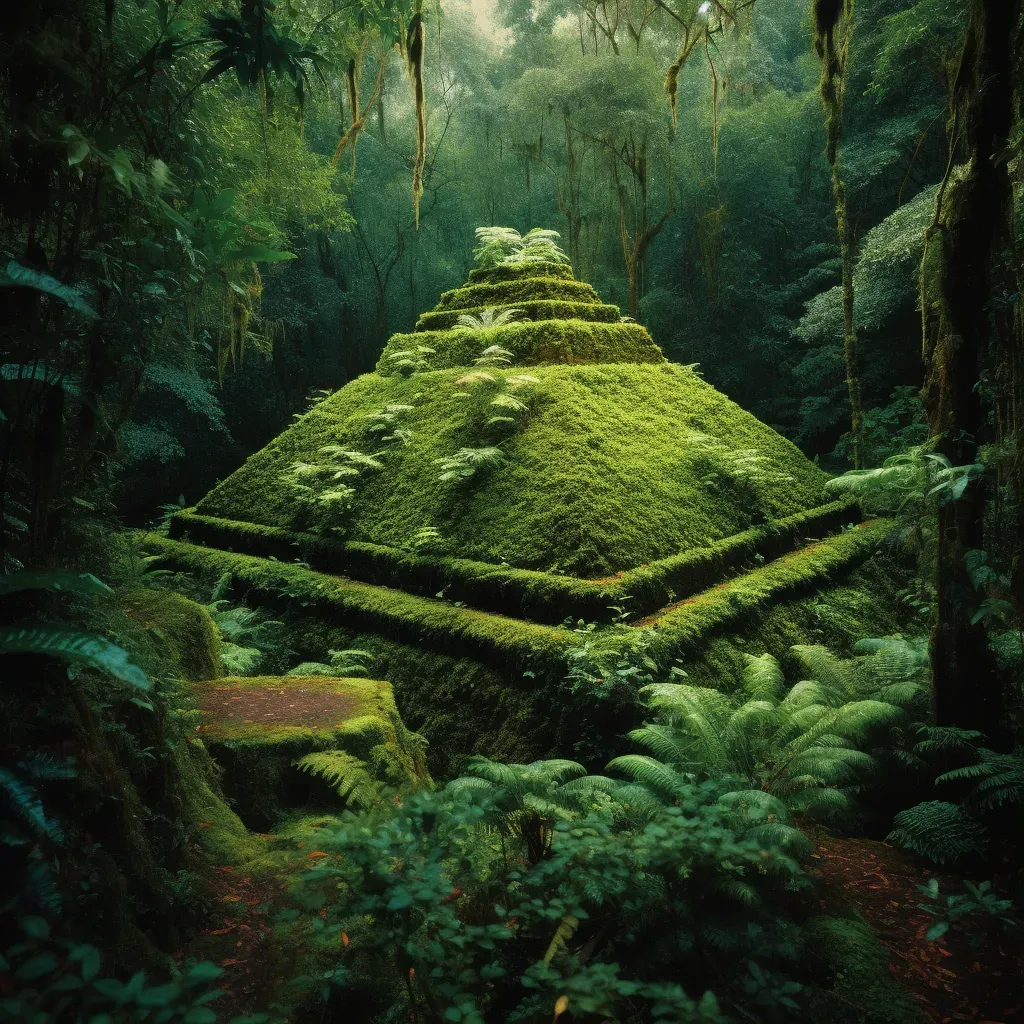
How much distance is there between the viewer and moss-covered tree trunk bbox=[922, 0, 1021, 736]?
349 cm

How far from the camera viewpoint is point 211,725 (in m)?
3.78

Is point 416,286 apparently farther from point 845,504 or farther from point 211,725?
point 211,725

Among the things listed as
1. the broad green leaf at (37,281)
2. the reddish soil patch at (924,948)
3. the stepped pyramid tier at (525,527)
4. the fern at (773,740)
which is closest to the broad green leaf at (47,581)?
the broad green leaf at (37,281)

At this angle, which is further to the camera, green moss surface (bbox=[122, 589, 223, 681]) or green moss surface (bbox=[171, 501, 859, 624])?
green moss surface (bbox=[171, 501, 859, 624])

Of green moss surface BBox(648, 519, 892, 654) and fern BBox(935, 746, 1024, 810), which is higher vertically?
green moss surface BBox(648, 519, 892, 654)

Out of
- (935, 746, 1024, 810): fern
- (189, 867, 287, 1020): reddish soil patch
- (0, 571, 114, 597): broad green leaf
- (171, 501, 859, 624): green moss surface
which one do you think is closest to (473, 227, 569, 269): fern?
(171, 501, 859, 624): green moss surface

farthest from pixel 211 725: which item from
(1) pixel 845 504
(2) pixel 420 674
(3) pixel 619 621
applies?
(1) pixel 845 504

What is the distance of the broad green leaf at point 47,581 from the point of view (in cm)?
173

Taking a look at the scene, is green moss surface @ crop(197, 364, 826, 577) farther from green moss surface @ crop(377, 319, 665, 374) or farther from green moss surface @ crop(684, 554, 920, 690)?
green moss surface @ crop(684, 554, 920, 690)

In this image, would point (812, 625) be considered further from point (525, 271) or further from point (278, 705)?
point (525, 271)

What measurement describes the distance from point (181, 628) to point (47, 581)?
10.1 ft

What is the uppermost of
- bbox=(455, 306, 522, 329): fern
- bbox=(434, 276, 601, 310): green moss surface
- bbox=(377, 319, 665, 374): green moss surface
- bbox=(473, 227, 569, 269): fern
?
bbox=(473, 227, 569, 269): fern

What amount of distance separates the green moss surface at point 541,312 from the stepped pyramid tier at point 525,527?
0.14 ft

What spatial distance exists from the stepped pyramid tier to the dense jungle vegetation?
49 mm
